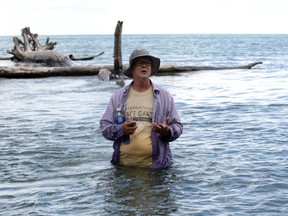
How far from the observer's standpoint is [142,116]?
269 inches

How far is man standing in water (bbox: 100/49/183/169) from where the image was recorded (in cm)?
666

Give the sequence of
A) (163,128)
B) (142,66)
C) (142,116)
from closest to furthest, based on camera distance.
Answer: (163,128) → (142,66) → (142,116)

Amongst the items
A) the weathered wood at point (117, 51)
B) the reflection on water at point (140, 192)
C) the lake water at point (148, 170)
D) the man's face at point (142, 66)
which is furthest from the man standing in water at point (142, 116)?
the weathered wood at point (117, 51)

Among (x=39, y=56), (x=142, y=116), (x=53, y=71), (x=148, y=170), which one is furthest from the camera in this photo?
(x=39, y=56)

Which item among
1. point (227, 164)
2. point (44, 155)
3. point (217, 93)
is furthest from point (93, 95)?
point (227, 164)

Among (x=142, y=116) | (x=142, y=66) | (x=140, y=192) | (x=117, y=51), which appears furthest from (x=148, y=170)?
(x=117, y=51)

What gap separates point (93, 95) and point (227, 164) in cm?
982

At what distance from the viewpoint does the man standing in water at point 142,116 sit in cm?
666

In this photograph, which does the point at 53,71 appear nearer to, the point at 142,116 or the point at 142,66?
the point at 142,116

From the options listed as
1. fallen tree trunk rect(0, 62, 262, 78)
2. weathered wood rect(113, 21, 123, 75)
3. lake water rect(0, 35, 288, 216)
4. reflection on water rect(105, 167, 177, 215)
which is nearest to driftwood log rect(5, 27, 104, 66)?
fallen tree trunk rect(0, 62, 262, 78)

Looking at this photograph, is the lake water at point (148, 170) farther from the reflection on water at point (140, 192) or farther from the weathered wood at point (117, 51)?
the weathered wood at point (117, 51)

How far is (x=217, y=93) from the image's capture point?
18328 mm

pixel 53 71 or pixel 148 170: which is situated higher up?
pixel 148 170

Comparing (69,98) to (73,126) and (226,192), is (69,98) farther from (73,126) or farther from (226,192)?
(226,192)
